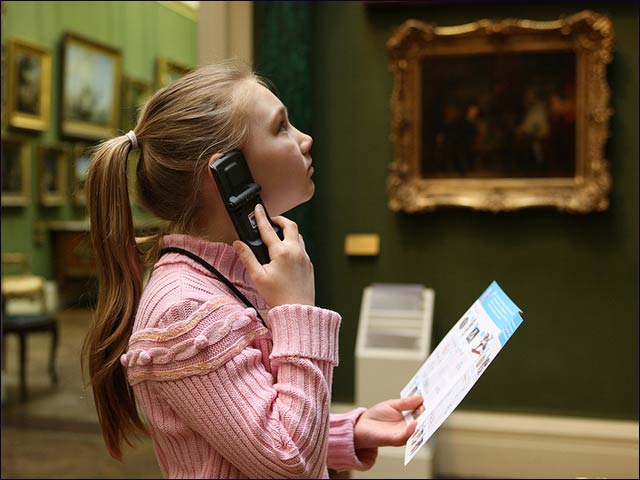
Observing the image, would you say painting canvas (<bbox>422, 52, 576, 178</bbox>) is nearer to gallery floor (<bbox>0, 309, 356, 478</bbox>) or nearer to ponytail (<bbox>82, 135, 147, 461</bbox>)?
gallery floor (<bbox>0, 309, 356, 478</bbox>)

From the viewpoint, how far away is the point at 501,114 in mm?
A: 5113

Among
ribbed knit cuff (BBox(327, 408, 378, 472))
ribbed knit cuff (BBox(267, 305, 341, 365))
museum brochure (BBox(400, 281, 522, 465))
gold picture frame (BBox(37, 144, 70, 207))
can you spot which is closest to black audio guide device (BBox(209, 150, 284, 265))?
ribbed knit cuff (BBox(267, 305, 341, 365))

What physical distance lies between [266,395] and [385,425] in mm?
448

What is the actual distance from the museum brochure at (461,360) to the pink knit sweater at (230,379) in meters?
0.19

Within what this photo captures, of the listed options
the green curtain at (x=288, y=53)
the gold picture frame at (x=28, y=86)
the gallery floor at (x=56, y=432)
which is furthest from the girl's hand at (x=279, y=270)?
the gold picture frame at (x=28, y=86)

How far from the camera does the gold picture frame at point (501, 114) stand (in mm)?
4926

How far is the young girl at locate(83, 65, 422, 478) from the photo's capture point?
1.38 m

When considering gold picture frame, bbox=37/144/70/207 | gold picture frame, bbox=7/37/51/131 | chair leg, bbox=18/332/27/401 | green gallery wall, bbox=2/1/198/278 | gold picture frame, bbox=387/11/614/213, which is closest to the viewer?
gold picture frame, bbox=387/11/614/213

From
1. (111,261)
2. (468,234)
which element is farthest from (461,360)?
(468,234)

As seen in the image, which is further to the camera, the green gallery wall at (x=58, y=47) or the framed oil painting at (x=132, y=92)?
the framed oil painting at (x=132, y=92)

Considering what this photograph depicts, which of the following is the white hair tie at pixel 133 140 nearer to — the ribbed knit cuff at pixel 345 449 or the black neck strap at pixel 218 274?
the black neck strap at pixel 218 274

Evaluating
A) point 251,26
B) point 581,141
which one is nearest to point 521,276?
point 581,141

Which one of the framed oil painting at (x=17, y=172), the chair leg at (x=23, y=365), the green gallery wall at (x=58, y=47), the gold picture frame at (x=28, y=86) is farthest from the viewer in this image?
the framed oil painting at (x=17, y=172)

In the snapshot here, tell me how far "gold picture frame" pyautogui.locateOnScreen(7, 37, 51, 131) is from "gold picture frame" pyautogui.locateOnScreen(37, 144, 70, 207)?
0.94 feet
